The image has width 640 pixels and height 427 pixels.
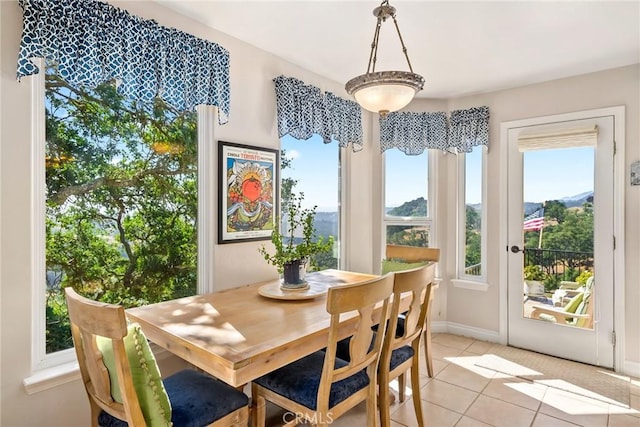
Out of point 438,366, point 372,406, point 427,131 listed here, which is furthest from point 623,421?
point 427,131

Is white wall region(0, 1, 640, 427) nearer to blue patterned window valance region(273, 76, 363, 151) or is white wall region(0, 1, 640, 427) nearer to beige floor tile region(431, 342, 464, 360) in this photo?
blue patterned window valance region(273, 76, 363, 151)

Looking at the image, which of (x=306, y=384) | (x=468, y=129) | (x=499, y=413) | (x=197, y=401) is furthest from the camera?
(x=468, y=129)

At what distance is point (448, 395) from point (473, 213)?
188 cm

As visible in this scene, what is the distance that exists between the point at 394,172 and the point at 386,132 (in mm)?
451

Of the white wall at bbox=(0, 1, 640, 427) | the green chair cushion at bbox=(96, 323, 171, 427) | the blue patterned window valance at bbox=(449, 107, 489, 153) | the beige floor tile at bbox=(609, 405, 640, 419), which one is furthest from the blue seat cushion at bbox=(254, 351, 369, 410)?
the blue patterned window valance at bbox=(449, 107, 489, 153)

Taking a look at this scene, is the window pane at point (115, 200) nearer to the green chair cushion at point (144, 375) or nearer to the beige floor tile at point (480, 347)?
the green chair cushion at point (144, 375)

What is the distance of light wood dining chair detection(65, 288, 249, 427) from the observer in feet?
3.81

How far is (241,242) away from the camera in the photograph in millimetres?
2523

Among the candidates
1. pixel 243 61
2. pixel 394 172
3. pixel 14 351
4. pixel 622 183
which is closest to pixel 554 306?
pixel 622 183

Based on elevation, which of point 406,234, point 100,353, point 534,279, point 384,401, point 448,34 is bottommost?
point 384,401

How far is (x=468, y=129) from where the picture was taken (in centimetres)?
357

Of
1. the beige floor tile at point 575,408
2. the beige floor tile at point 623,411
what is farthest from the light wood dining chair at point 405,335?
the beige floor tile at point 623,411

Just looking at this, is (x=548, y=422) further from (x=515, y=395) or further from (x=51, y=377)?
(x=51, y=377)

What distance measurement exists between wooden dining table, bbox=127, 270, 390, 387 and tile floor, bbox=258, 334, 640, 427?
32.9 inches
